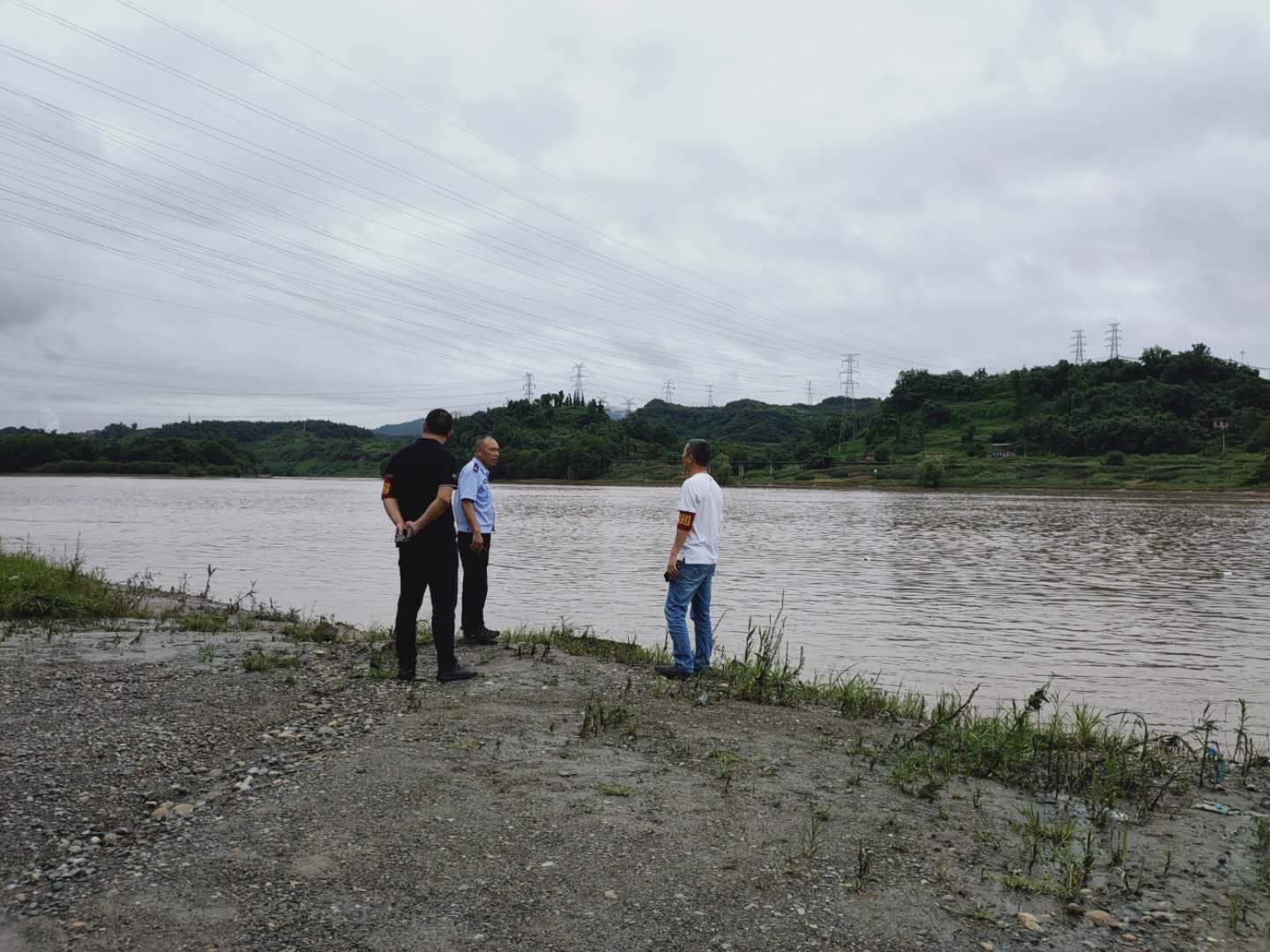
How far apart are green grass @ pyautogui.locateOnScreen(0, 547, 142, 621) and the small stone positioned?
12.8 m

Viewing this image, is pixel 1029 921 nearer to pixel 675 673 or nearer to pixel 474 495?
pixel 675 673

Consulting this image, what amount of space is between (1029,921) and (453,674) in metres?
5.74

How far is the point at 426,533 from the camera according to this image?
28.5ft

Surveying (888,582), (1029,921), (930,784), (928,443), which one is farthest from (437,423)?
(928,443)

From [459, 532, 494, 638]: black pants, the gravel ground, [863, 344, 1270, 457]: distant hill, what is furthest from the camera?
[863, 344, 1270, 457]: distant hill

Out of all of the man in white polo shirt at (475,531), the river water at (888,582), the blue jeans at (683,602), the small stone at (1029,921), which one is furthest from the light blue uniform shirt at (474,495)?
the small stone at (1029,921)

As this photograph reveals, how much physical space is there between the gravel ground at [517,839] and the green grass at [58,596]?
19.0 feet

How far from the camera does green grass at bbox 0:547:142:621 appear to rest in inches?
505

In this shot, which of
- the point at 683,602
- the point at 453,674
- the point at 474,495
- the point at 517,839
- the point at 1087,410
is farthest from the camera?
the point at 1087,410

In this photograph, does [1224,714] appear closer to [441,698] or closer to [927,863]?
[927,863]

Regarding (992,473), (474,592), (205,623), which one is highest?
(992,473)

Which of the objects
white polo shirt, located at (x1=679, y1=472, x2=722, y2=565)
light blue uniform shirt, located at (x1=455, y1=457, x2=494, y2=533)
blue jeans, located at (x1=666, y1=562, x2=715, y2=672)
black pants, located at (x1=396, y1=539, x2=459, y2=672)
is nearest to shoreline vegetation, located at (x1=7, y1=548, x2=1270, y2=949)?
blue jeans, located at (x1=666, y1=562, x2=715, y2=672)

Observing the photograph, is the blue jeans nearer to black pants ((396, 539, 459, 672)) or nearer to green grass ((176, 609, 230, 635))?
black pants ((396, 539, 459, 672))

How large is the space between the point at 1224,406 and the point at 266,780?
16534 centimetres
